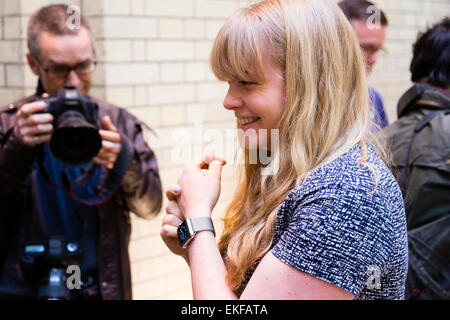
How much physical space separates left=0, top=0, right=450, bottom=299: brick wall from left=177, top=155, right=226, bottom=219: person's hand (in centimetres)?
193

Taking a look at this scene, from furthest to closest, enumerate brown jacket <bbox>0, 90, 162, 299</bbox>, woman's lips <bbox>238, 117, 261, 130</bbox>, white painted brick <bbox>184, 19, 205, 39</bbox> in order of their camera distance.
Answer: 1. white painted brick <bbox>184, 19, 205, 39</bbox>
2. brown jacket <bbox>0, 90, 162, 299</bbox>
3. woman's lips <bbox>238, 117, 261, 130</bbox>

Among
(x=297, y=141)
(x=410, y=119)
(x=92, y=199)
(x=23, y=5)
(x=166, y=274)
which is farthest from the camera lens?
(x=166, y=274)

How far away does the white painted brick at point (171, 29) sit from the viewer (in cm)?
352

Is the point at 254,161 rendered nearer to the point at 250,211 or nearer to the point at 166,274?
the point at 250,211

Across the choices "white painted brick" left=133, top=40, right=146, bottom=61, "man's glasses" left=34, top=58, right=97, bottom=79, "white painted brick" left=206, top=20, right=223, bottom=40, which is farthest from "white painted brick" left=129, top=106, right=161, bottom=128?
"man's glasses" left=34, top=58, right=97, bottom=79

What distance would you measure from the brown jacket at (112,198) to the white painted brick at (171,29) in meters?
1.08

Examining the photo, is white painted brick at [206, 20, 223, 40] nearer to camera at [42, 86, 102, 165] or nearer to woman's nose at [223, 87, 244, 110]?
camera at [42, 86, 102, 165]

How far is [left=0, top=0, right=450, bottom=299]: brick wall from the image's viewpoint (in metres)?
3.16

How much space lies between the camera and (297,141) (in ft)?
4.29

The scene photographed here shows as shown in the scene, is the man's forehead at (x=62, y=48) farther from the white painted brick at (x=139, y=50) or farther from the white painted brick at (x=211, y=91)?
the white painted brick at (x=211, y=91)

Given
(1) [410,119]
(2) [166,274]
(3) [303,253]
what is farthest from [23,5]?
(3) [303,253]

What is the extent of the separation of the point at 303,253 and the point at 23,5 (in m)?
2.46

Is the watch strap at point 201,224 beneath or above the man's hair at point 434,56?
beneath

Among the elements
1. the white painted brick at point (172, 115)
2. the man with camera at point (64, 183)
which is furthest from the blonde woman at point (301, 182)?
the white painted brick at point (172, 115)
